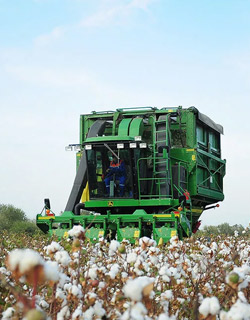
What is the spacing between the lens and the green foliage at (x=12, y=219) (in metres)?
29.5

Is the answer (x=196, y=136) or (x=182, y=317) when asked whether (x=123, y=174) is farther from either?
(x=182, y=317)

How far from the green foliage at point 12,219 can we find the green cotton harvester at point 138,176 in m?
13.3

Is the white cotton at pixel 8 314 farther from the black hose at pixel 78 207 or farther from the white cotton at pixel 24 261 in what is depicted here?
the black hose at pixel 78 207

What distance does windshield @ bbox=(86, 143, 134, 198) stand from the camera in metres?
14.8

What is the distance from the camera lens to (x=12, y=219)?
31.9m

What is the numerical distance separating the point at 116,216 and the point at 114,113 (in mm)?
3677

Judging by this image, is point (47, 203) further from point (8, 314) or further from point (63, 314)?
point (8, 314)

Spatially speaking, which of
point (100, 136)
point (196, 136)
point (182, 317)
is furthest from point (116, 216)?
point (182, 317)

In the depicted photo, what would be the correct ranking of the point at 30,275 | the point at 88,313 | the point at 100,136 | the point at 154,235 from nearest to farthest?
the point at 30,275 → the point at 88,313 → the point at 154,235 → the point at 100,136

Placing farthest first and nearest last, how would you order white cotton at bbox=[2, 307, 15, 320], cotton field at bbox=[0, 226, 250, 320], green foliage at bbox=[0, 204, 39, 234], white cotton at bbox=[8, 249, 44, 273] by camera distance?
green foliage at bbox=[0, 204, 39, 234] < white cotton at bbox=[2, 307, 15, 320] < cotton field at bbox=[0, 226, 250, 320] < white cotton at bbox=[8, 249, 44, 273]

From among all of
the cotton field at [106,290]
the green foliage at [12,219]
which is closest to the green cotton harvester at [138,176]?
the cotton field at [106,290]

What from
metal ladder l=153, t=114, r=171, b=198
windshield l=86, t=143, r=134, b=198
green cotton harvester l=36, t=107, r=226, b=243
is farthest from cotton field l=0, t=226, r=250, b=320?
metal ladder l=153, t=114, r=171, b=198

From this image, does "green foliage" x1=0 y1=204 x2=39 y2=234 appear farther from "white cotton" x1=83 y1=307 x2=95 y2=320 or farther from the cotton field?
"white cotton" x1=83 y1=307 x2=95 y2=320

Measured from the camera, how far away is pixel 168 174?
15.1 m
